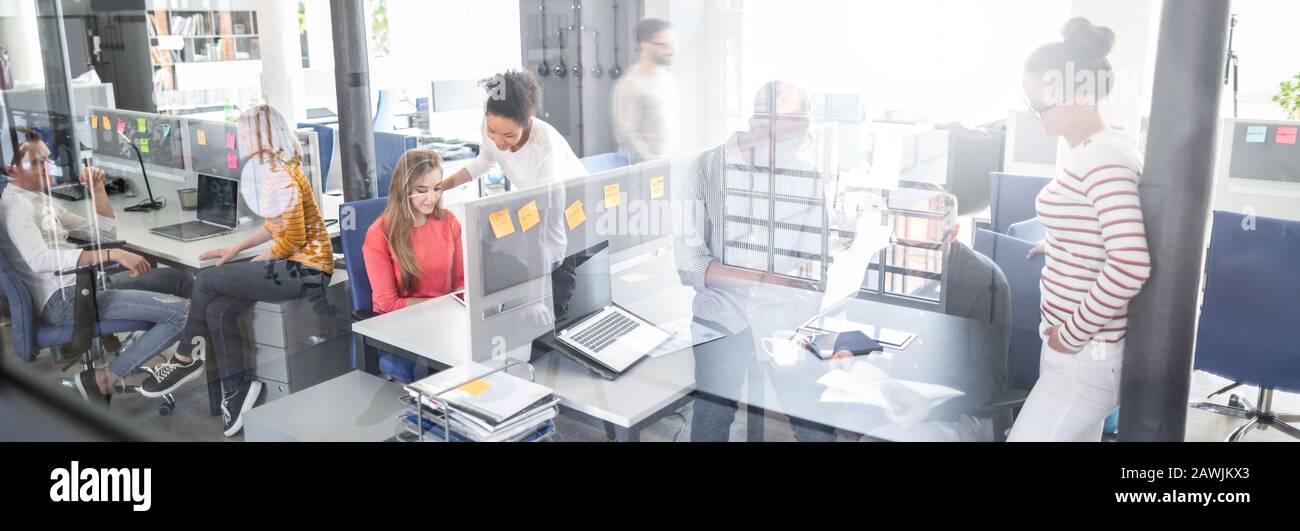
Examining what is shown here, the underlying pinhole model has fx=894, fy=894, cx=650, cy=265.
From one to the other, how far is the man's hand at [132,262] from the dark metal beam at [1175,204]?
11.5 feet

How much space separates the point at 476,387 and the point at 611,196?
3.05 feet

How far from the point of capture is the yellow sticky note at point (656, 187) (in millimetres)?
2750

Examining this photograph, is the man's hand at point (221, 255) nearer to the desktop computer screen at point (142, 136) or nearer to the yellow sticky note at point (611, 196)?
the desktop computer screen at point (142, 136)

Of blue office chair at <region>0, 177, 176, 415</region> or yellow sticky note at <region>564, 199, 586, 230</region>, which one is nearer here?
yellow sticky note at <region>564, 199, 586, 230</region>

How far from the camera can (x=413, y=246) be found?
2928mm

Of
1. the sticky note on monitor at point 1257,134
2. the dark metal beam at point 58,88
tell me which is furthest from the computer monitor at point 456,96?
the sticky note on monitor at point 1257,134

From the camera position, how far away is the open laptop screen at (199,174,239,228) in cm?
365

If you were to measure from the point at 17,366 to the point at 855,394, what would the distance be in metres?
1.75

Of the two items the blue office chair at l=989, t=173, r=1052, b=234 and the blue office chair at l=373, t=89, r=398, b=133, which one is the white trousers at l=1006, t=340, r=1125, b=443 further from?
the blue office chair at l=373, t=89, r=398, b=133

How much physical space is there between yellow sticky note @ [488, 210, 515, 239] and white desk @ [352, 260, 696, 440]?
0.26 meters

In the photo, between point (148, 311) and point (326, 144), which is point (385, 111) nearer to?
point (326, 144)

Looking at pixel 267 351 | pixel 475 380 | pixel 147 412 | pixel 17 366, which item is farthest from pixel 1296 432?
pixel 147 412

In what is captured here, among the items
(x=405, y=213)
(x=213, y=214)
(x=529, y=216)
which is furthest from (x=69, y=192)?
(x=529, y=216)

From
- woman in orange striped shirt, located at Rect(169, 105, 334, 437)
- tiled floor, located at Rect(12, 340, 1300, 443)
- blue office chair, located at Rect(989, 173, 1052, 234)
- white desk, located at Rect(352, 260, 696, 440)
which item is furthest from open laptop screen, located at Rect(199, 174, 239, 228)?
blue office chair, located at Rect(989, 173, 1052, 234)
